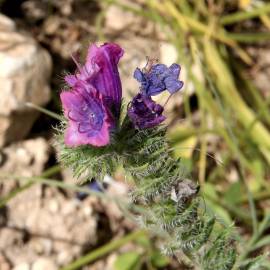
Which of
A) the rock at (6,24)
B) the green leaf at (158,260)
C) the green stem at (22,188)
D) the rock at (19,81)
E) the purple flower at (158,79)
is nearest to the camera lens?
the purple flower at (158,79)

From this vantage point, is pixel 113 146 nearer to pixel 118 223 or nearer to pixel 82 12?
pixel 118 223

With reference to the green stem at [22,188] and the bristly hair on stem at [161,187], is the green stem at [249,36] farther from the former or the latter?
the bristly hair on stem at [161,187]

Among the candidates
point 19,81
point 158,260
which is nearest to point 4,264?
point 158,260

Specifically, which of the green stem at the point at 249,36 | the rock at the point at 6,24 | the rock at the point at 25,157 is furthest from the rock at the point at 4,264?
the green stem at the point at 249,36

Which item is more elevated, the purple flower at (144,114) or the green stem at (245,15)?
the purple flower at (144,114)

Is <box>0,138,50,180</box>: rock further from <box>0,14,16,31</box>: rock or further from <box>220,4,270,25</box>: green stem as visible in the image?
<box>220,4,270,25</box>: green stem

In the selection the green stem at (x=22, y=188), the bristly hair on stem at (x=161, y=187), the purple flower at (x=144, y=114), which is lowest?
the green stem at (x=22, y=188)

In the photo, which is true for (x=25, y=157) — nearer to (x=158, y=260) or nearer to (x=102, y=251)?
(x=102, y=251)
